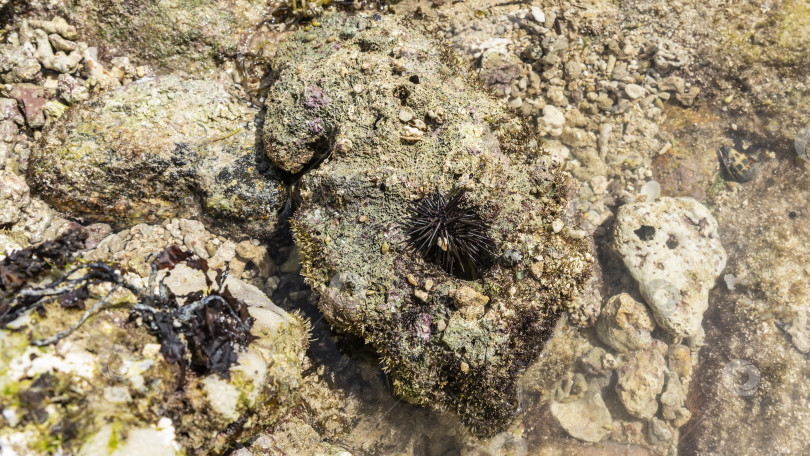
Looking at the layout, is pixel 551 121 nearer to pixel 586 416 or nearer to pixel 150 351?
pixel 586 416

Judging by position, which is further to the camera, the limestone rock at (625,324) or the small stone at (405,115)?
the limestone rock at (625,324)

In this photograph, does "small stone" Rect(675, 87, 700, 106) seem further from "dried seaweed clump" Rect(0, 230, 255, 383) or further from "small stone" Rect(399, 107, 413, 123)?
"dried seaweed clump" Rect(0, 230, 255, 383)

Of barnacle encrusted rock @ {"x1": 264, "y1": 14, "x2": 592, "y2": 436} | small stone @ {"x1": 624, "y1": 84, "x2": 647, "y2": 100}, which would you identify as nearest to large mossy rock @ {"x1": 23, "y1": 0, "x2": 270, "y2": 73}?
barnacle encrusted rock @ {"x1": 264, "y1": 14, "x2": 592, "y2": 436}

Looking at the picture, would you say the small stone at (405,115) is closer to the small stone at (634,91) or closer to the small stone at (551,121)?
the small stone at (551,121)

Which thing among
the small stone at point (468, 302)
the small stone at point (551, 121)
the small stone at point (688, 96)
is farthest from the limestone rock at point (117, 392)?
the small stone at point (688, 96)

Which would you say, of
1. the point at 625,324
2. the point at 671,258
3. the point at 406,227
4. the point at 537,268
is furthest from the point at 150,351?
the point at 671,258

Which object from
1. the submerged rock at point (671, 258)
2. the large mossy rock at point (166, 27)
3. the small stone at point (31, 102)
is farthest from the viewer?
the submerged rock at point (671, 258)

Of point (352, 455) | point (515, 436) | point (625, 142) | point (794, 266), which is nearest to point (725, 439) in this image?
point (794, 266)
